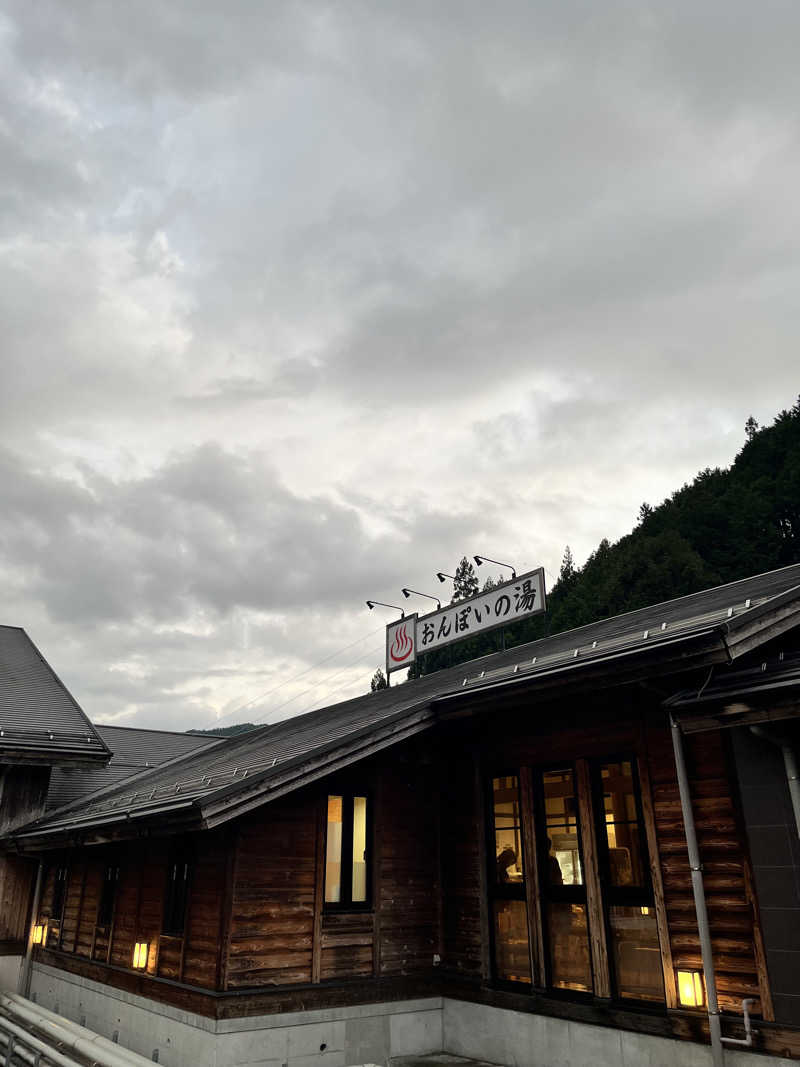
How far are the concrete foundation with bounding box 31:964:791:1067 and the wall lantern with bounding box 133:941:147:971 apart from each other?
0.43 m

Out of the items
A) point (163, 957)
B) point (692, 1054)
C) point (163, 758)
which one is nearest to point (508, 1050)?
point (692, 1054)

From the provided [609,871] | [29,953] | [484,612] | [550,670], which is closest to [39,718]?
[29,953]

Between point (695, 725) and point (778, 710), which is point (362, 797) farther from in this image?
point (778, 710)

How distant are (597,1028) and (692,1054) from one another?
1169 millimetres

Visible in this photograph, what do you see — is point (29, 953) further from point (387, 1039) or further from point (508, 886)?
point (508, 886)

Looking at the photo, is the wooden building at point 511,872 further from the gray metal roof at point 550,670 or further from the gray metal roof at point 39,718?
the gray metal roof at point 39,718

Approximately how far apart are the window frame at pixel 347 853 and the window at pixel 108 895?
4.88 meters

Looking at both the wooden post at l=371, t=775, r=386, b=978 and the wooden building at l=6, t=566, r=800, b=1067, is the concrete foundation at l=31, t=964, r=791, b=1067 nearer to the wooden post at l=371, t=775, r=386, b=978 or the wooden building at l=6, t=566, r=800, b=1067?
the wooden building at l=6, t=566, r=800, b=1067

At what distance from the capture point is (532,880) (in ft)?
31.1

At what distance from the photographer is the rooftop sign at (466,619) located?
1855 centimetres

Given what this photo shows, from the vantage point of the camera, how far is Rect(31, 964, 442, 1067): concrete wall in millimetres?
8938

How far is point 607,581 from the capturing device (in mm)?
43312

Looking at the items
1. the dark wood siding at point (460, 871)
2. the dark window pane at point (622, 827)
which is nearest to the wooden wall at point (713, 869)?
the dark window pane at point (622, 827)

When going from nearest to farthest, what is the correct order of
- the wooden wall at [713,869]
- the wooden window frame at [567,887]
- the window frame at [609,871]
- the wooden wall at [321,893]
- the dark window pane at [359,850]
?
the wooden wall at [713,869] < the window frame at [609,871] < the wooden window frame at [567,887] < the wooden wall at [321,893] < the dark window pane at [359,850]
